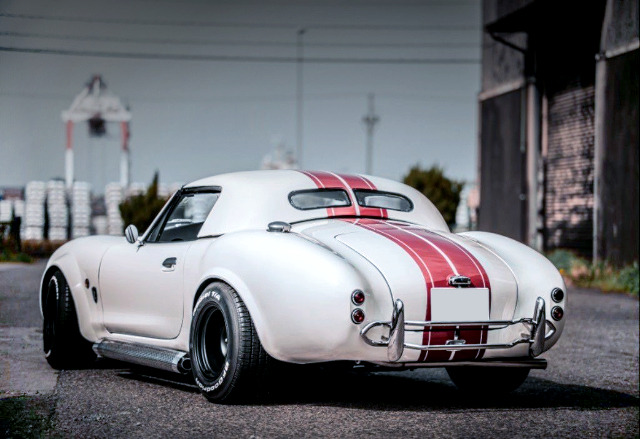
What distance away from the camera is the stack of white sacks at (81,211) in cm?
4078

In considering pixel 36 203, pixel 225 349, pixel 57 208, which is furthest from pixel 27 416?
pixel 57 208

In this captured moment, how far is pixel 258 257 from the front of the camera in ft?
16.8

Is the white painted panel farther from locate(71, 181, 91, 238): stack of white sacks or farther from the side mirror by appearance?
locate(71, 181, 91, 238): stack of white sacks

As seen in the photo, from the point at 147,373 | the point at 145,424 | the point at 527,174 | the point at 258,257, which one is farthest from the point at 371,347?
the point at 527,174

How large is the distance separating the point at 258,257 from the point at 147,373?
71.8 inches

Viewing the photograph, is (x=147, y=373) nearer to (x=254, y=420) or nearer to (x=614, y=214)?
(x=254, y=420)

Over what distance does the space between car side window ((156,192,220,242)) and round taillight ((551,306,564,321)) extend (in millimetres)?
2250

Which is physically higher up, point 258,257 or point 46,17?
point 46,17

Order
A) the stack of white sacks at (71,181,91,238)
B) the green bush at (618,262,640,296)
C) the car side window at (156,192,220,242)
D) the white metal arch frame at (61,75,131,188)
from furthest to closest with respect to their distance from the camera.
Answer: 1. the white metal arch frame at (61,75,131,188)
2. the stack of white sacks at (71,181,91,238)
3. the green bush at (618,262,640,296)
4. the car side window at (156,192,220,242)

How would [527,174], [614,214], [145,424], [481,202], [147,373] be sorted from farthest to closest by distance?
[481,202], [527,174], [614,214], [147,373], [145,424]

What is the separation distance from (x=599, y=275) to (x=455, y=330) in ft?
37.5

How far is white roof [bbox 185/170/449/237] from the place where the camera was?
5.72 meters

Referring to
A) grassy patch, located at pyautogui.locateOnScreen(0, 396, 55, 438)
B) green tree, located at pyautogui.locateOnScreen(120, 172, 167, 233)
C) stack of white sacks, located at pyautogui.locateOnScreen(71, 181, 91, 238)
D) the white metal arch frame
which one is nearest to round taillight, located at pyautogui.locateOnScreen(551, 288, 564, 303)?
grassy patch, located at pyautogui.locateOnScreen(0, 396, 55, 438)

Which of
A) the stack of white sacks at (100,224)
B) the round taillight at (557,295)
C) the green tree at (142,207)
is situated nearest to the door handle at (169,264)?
the round taillight at (557,295)
